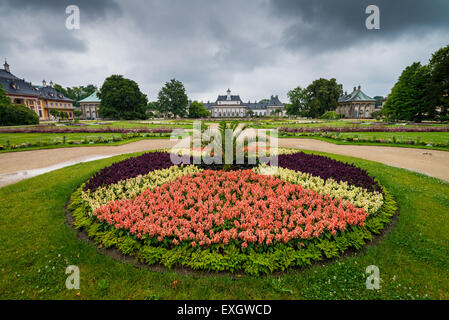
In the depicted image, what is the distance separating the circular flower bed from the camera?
133 inches

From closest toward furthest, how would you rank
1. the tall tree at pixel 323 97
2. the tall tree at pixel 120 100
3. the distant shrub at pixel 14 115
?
1. the distant shrub at pixel 14 115
2. the tall tree at pixel 120 100
3. the tall tree at pixel 323 97

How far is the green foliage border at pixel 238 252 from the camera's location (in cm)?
319

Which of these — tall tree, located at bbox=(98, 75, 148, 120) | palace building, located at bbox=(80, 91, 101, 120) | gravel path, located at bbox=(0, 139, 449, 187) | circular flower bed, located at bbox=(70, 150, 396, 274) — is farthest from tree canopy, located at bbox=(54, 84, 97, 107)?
circular flower bed, located at bbox=(70, 150, 396, 274)

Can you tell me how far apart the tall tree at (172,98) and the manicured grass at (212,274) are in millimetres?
72565

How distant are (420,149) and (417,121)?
1346 inches

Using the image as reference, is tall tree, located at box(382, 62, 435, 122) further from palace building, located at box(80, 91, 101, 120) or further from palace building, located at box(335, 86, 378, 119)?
palace building, located at box(80, 91, 101, 120)

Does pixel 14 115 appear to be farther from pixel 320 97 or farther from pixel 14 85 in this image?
pixel 320 97

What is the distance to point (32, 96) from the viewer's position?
54.5 m

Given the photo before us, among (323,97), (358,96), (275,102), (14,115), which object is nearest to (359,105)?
(358,96)

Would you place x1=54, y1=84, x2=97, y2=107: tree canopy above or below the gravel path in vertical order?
above

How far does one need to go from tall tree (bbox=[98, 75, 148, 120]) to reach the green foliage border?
60289mm
